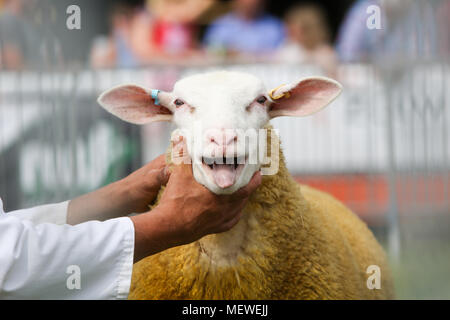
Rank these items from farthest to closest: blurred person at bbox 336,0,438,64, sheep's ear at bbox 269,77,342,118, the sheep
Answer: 1. blurred person at bbox 336,0,438,64
2. sheep's ear at bbox 269,77,342,118
3. the sheep

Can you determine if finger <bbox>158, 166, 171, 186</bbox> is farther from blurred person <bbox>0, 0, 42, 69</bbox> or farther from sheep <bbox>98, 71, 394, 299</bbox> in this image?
blurred person <bbox>0, 0, 42, 69</bbox>

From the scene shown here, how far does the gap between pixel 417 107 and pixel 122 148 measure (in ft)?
7.76

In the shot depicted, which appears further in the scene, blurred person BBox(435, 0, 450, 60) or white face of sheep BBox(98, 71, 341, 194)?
blurred person BBox(435, 0, 450, 60)

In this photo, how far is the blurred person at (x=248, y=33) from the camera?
18.7ft

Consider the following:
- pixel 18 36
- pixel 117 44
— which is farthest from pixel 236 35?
pixel 18 36

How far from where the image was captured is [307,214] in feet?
6.08

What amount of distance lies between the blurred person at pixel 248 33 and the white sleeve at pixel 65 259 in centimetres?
443

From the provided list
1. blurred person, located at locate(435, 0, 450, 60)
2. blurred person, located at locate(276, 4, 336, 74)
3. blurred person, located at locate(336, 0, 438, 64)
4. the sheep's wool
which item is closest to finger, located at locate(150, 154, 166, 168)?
the sheep's wool

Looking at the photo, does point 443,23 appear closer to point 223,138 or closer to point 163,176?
point 163,176

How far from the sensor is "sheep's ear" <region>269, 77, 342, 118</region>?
1793mm

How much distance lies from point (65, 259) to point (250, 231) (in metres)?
0.59

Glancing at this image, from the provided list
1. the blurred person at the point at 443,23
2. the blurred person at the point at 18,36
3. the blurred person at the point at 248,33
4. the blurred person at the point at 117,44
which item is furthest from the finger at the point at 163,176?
the blurred person at the point at 248,33

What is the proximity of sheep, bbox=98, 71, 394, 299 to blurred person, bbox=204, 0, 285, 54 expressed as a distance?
3.91m
